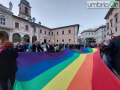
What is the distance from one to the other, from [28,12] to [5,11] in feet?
49.2

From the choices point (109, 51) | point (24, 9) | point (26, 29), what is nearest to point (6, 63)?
point (109, 51)

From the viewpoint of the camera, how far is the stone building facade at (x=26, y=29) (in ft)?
56.6

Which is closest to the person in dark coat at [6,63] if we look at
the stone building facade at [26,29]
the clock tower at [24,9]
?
the stone building facade at [26,29]

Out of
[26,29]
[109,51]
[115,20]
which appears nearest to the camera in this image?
[109,51]

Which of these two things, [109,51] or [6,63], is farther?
[109,51]

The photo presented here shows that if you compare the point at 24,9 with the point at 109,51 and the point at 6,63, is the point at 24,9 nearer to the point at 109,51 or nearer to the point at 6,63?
the point at 6,63

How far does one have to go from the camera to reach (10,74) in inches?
75.6

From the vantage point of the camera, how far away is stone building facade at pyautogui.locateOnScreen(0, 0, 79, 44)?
17.2 meters

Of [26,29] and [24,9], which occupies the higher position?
[24,9]

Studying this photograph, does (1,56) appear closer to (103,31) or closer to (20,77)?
(20,77)

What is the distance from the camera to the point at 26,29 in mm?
23250

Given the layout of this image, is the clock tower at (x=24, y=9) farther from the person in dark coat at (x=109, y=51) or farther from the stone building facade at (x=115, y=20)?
the stone building facade at (x=115, y=20)

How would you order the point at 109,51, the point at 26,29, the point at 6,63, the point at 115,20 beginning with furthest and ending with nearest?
1. the point at 26,29
2. the point at 115,20
3. the point at 109,51
4. the point at 6,63

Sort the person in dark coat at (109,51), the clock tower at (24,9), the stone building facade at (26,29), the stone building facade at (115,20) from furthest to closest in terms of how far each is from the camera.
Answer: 1. the clock tower at (24,9)
2. the stone building facade at (115,20)
3. the stone building facade at (26,29)
4. the person in dark coat at (109,51)
